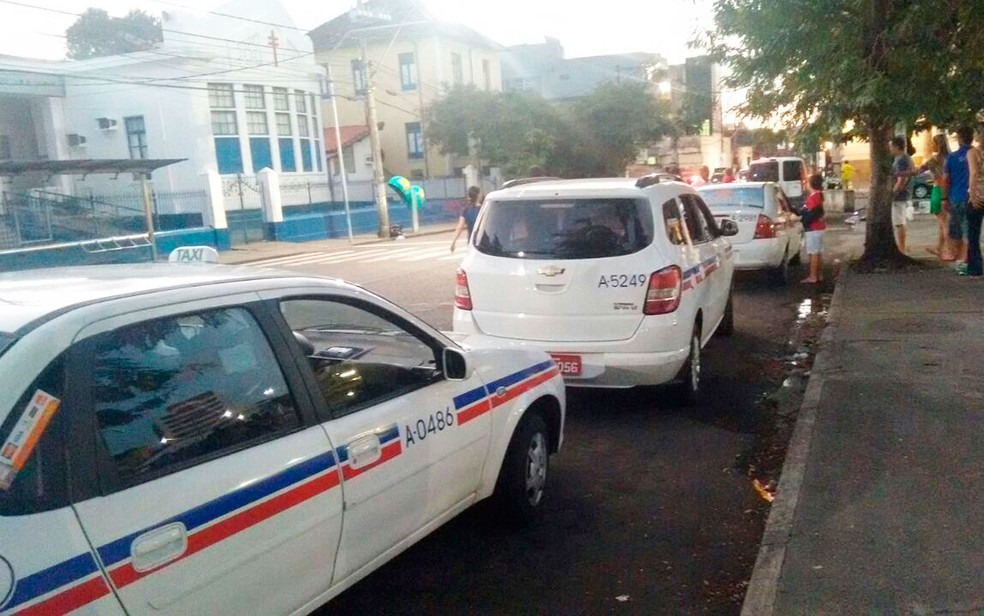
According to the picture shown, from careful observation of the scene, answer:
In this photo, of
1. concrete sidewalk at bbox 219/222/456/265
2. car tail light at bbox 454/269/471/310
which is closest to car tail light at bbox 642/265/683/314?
car tail light at bbox 454/269/471/310

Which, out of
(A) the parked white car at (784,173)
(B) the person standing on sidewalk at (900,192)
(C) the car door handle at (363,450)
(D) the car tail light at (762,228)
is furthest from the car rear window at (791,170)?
(C) the car door handle at (363,450)

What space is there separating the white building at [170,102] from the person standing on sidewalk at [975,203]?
25002 millimetres

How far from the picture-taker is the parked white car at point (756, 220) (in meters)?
13.0

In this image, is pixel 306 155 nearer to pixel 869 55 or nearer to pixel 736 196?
pixel 736 196

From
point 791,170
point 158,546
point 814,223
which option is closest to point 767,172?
point 791,170

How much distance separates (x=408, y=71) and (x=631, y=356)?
152 feet

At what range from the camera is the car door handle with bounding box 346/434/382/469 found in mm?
3469

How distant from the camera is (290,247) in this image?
30.0 m

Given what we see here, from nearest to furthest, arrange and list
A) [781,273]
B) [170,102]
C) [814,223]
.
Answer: [814,223] < [781,273] < [170,102]

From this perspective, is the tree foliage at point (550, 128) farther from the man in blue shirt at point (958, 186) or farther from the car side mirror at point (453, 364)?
the car side mirror at point (453, 364)

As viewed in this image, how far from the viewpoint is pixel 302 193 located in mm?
37438

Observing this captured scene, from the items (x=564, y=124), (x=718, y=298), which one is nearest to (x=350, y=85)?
(x=564, y=124)

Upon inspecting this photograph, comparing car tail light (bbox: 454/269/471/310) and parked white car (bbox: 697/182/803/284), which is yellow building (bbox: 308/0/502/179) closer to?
parked white car (bbox: 697/182/803/284)

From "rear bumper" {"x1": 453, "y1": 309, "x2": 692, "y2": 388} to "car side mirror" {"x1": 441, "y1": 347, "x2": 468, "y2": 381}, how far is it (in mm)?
2396
